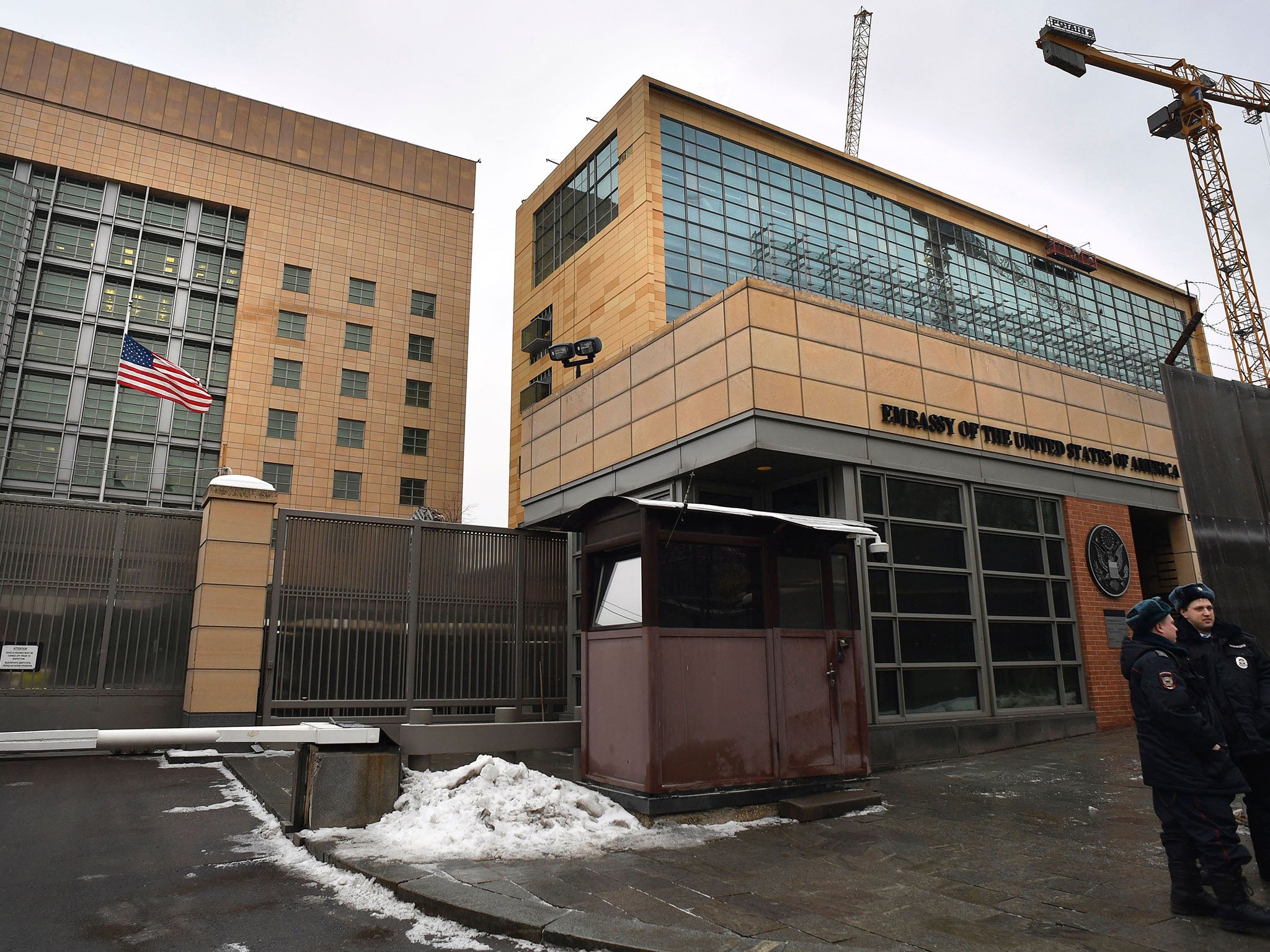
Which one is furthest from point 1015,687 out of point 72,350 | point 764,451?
point 72,350

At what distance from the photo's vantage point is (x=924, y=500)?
508 inches

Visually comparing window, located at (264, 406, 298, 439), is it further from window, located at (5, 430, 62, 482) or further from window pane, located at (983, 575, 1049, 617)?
window pane, located at (983, 575, 1049, 617)

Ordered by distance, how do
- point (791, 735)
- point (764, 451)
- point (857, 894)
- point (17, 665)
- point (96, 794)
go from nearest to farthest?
point (857, 894), point (791, 735), point (96, 794), point (764, 451), point (17, 665)

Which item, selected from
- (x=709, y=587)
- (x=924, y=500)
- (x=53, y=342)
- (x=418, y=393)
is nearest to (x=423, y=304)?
(x=418, y=393)

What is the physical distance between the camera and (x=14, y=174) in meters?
40.4

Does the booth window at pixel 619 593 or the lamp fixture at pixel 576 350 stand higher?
the lamp fixture at pixel 576 350

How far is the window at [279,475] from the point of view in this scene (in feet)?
136

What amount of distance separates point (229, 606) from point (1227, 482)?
45.1 ft

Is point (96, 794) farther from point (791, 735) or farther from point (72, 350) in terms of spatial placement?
point (72, 350)

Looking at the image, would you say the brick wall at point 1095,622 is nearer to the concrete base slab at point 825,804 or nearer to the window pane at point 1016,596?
the window pane at point 1016,596

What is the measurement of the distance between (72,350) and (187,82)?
1638cm

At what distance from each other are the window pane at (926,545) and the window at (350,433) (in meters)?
36.7

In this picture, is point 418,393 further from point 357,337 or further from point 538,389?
point 538,389

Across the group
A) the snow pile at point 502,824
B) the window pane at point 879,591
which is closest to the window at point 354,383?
the window pane at point 879,591
